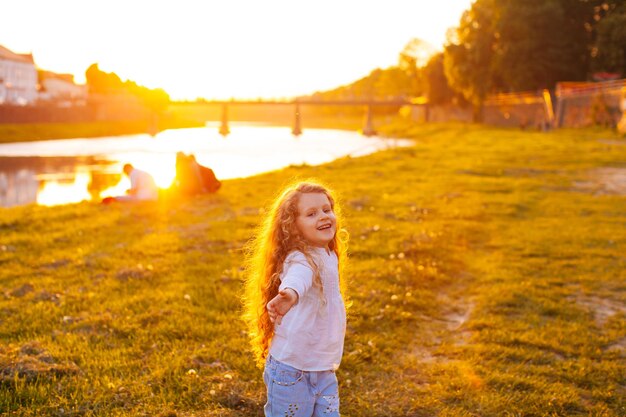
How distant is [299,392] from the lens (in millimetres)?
3633

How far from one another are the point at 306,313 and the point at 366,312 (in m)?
3.75

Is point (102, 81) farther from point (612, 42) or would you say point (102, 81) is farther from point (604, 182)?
point (604, 182)

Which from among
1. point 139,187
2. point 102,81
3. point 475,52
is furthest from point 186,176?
point 102,81

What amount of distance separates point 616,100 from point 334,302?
46382mm

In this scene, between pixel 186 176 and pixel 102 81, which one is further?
pixel 102 81

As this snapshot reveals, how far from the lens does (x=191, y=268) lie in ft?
30.9

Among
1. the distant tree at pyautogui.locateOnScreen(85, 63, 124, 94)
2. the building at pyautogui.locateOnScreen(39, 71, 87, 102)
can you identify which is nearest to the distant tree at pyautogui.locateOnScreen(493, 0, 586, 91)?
the distant tree at pyautogui.locateOnScreen(85, 63, 124, 94)

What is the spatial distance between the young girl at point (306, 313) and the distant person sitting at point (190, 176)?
1401 centimetres

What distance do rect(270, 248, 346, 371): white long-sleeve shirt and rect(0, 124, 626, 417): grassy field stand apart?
103 centimetres

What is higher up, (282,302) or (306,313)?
(282,302)

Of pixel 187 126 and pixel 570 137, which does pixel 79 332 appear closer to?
pixel 570 137

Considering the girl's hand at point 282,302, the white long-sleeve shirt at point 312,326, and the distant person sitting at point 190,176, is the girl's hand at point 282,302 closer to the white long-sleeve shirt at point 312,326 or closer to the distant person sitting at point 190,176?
the white long-sleeve shirt at point 312,326

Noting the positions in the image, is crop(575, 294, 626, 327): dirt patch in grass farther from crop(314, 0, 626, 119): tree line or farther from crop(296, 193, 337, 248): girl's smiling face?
crop(314, 0, 626, 119): tree line

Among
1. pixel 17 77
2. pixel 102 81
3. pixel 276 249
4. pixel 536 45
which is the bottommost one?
pixel 276 249
